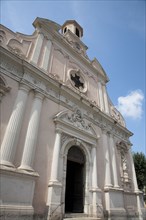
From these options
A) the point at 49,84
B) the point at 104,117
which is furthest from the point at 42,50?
the point at 104,117

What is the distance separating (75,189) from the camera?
8188 millimetres

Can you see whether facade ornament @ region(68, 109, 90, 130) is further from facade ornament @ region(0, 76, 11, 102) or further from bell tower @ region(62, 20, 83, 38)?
bell tower @ region(62, 20, 83, 38)

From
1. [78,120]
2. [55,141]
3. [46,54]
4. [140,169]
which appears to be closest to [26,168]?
[55,141]

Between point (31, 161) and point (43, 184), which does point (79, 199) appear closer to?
point (43, 184)

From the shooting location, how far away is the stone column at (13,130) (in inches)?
206

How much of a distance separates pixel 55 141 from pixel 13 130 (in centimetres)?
212

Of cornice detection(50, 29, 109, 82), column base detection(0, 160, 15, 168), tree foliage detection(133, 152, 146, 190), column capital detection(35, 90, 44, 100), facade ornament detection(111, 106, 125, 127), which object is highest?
cornice detection(50, 29, 109, 82)

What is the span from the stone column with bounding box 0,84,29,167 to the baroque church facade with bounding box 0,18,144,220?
3 centimetres

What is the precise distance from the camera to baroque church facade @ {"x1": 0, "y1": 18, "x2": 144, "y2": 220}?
5.46 meters

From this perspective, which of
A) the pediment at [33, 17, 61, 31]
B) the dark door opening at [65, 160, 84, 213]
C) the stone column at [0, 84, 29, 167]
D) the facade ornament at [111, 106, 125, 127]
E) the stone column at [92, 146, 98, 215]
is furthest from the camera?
the facade ornament at [111, 106, 125, 127]

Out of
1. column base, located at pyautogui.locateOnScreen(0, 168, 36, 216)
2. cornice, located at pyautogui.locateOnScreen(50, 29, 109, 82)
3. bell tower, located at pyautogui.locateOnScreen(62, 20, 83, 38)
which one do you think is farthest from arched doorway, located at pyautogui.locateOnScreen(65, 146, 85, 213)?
bell tower, located at pyautogui.locateOnScreen(62, 20, 83, 38)

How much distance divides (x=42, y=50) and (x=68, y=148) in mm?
6170

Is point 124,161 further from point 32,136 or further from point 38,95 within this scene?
point 38,95

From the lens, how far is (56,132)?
740 cm
